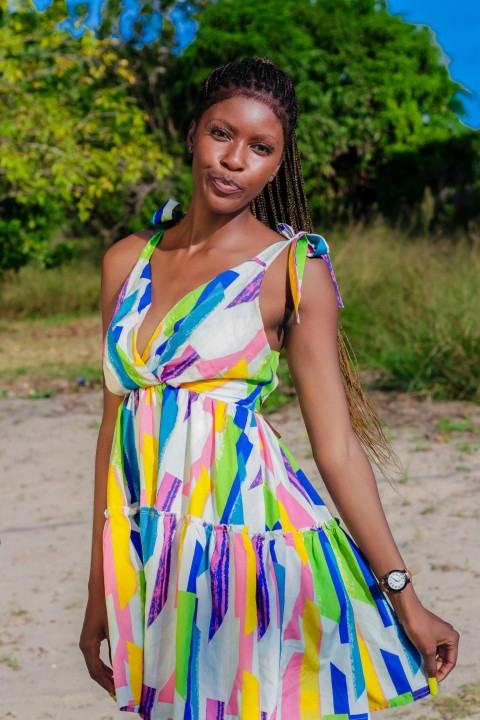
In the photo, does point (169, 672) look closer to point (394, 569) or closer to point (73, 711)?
point (394, 569)

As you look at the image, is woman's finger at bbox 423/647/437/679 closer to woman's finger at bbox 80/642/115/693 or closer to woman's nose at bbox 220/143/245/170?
woman's finger at bbox 80/642/115/693

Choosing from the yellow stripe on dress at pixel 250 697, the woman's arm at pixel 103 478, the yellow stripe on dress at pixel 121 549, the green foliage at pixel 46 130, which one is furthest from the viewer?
the green foliage at pixel 46 130

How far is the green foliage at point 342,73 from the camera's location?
14609mm

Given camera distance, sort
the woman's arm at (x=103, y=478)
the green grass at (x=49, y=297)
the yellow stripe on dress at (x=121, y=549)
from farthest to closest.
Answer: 1. the green grass at (x=49, y=297)
2. the woman's arm at (x=103, y=478)
3. the yellow stripe on dress at (x=121, y=549)

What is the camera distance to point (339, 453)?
1649mm

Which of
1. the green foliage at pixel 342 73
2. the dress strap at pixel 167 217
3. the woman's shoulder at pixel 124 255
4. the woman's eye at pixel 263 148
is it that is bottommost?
the woman's shoulder at pixel 124 255

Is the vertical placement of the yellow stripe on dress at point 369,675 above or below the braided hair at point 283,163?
below

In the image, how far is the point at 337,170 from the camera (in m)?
15.8

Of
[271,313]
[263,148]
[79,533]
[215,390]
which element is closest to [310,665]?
[215,390]

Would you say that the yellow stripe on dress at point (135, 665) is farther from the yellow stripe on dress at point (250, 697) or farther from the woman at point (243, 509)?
the yellow stripe on dress at point (250, 697)

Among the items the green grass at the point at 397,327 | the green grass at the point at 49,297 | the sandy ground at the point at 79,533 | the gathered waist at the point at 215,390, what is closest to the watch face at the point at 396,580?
the gathered waist at the point at 215,390

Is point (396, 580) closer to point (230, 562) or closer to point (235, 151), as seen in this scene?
point (230, 562)

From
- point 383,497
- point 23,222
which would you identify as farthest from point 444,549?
point 23,222

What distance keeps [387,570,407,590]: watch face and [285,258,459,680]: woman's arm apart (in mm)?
12
